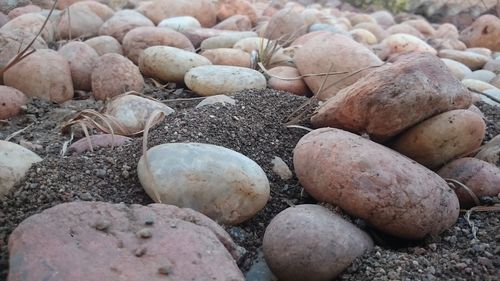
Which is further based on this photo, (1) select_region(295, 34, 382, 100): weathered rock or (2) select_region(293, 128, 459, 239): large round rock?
(1) select_region(295, 34, 382, 100): weathered rock

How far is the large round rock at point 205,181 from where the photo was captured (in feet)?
6.26

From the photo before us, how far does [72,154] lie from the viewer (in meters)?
2.33

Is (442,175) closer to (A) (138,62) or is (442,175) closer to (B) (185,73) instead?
(B) (185,73)

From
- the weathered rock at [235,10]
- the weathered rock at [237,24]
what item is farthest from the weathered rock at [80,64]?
the weathered rock at [235,10]

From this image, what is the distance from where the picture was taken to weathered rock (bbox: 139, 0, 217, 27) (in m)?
5.16

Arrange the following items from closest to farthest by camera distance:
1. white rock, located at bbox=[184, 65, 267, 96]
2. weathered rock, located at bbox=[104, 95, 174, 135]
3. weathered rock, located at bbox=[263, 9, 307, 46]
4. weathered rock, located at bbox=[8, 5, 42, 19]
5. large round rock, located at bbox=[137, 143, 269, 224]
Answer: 1. large round rock, located at bbox=[137, 143, 269, 224]
2. weathered rock, located at bbox=[104, 95, 174, 135]
3. white rock, located at bbox=[184, 65, 267, 96]
4. weathered rock, located at bbox=[8, 5, 42, 19]
5. weathered rock, located at bbox=[263, 9, 307, 46]

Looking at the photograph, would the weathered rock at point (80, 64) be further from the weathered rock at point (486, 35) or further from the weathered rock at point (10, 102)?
the weathered rock at point (486, 35)

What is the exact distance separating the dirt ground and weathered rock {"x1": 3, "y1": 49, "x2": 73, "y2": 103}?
1.00 ft

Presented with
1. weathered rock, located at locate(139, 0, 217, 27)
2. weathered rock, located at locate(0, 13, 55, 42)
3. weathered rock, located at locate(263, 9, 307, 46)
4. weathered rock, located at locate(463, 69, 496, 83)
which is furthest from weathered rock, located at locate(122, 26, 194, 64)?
weathered rock, located at locate(463, 69, 496, 83)

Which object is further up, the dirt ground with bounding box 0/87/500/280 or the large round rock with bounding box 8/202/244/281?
the large round rock with bounding box 8/202/244/281

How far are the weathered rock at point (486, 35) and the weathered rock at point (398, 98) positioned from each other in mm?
Result: 4000

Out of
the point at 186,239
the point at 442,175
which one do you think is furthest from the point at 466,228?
the point at 186,239

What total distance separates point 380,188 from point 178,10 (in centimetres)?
366

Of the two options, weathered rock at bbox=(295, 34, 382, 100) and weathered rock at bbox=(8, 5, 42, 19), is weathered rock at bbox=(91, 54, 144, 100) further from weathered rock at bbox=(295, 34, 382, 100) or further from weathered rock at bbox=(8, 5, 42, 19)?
weathered rock at bbox=(8, 5, 42, 19)
